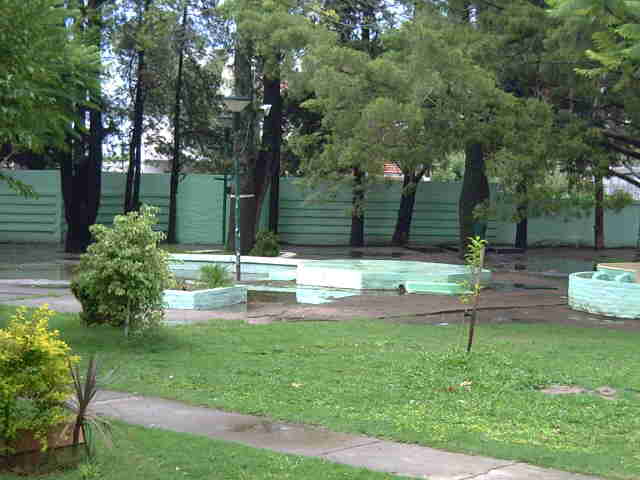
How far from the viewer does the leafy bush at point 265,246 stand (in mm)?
26156

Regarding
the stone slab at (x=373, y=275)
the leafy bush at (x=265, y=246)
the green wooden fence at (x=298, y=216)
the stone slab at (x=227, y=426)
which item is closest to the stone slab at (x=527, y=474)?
the stone slab at (x=227, y=426)

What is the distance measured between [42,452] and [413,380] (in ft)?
14.1

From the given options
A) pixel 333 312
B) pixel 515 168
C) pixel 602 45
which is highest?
pixel 602 45

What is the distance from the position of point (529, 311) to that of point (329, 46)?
6.72 metres

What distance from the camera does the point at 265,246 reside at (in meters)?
26.2

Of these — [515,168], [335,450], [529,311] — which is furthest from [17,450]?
[515,168]

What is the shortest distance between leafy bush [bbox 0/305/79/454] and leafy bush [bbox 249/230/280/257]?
2000 centimetres

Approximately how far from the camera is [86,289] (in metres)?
11.6

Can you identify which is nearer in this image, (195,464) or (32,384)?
(32,384)

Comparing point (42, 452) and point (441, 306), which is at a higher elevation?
point (42, 452)

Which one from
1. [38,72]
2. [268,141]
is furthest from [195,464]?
[268,141]

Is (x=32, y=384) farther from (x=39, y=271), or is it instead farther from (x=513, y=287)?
(x=39, y=271)

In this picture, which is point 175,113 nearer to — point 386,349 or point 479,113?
point 479,113

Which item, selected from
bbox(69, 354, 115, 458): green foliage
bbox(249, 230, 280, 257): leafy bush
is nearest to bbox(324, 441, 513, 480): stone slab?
bbox(69, 354, 115, 458): green foliage
